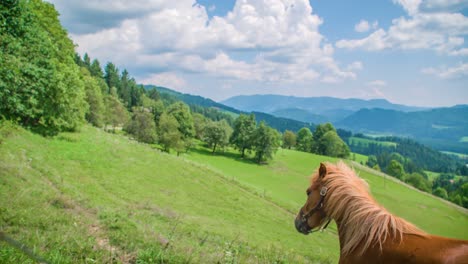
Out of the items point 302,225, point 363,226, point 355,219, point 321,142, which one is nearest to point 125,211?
point 302,225

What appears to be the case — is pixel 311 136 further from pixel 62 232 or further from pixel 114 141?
pixel 62 232

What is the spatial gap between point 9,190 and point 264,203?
27052 mm

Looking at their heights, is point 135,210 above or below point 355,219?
below

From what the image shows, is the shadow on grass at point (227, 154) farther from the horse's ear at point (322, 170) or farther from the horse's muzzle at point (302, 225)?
the horse's ear at point (322, 170)

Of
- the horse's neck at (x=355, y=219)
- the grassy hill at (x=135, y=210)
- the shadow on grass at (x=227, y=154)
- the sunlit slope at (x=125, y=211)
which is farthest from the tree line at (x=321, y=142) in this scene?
the horse's neck at (x=355, y=219)

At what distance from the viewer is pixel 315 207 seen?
595 centimetres

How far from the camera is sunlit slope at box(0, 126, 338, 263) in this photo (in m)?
6.30

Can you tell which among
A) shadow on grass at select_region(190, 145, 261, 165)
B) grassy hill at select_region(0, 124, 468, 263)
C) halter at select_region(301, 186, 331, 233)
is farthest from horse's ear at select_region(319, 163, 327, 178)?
shadow on grass at select_region(190, 145, 261, 165)

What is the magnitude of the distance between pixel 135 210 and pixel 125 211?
9.32ft

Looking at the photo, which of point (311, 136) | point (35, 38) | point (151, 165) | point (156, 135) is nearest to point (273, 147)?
point (156, 135)

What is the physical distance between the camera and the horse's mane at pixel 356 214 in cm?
458

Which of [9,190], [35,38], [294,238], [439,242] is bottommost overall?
[294,238]

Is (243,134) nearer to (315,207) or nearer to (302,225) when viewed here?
(302,225)

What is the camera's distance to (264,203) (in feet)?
111
